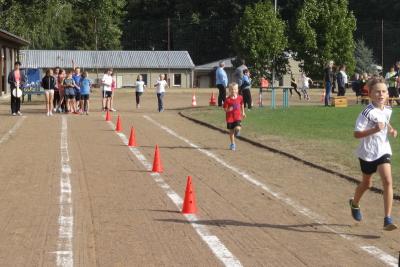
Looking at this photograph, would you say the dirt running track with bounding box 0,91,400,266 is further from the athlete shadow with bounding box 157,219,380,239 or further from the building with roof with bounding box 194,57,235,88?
the building with roof with bounding box 194,57,235,88

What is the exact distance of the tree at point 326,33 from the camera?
2581 inches

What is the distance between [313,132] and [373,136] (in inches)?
450

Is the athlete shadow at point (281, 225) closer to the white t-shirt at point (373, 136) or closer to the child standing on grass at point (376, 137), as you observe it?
the child standing on grass at point (376, 137)

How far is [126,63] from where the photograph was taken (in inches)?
3570

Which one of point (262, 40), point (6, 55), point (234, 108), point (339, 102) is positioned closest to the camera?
point (234, 108)

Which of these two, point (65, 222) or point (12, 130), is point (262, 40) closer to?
point (12, 130)

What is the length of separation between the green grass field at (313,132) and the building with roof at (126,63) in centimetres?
6229

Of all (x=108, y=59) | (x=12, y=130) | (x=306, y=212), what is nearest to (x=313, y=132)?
(x=12, y=130)

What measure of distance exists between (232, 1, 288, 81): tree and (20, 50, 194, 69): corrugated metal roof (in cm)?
1772

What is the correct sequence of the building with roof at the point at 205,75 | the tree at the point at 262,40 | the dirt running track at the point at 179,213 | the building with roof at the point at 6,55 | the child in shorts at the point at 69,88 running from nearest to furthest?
the dirt running track at the point at 179,213
the child in shorts at the point at 69,88
the building with roof at the point at 6,55
the tree at the point at 262,40
the building with roof at the point at 205,75

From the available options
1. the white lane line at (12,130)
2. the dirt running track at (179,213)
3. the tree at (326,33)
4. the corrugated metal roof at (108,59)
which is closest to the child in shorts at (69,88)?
the white lane line at (12,130)

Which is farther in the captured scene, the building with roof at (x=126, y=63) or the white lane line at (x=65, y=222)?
the building with roof at (x=126, y=63)

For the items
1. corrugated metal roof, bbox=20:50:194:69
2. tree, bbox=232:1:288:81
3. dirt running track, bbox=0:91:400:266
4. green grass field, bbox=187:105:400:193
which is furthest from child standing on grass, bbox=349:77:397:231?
corrugated metal roof, bbox=20:50:194:69

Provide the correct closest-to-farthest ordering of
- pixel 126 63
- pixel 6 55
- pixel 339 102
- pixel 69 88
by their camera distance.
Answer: pixel 69 88 → pixel 339 102 → pixel 6 55 → pixel 126 63
